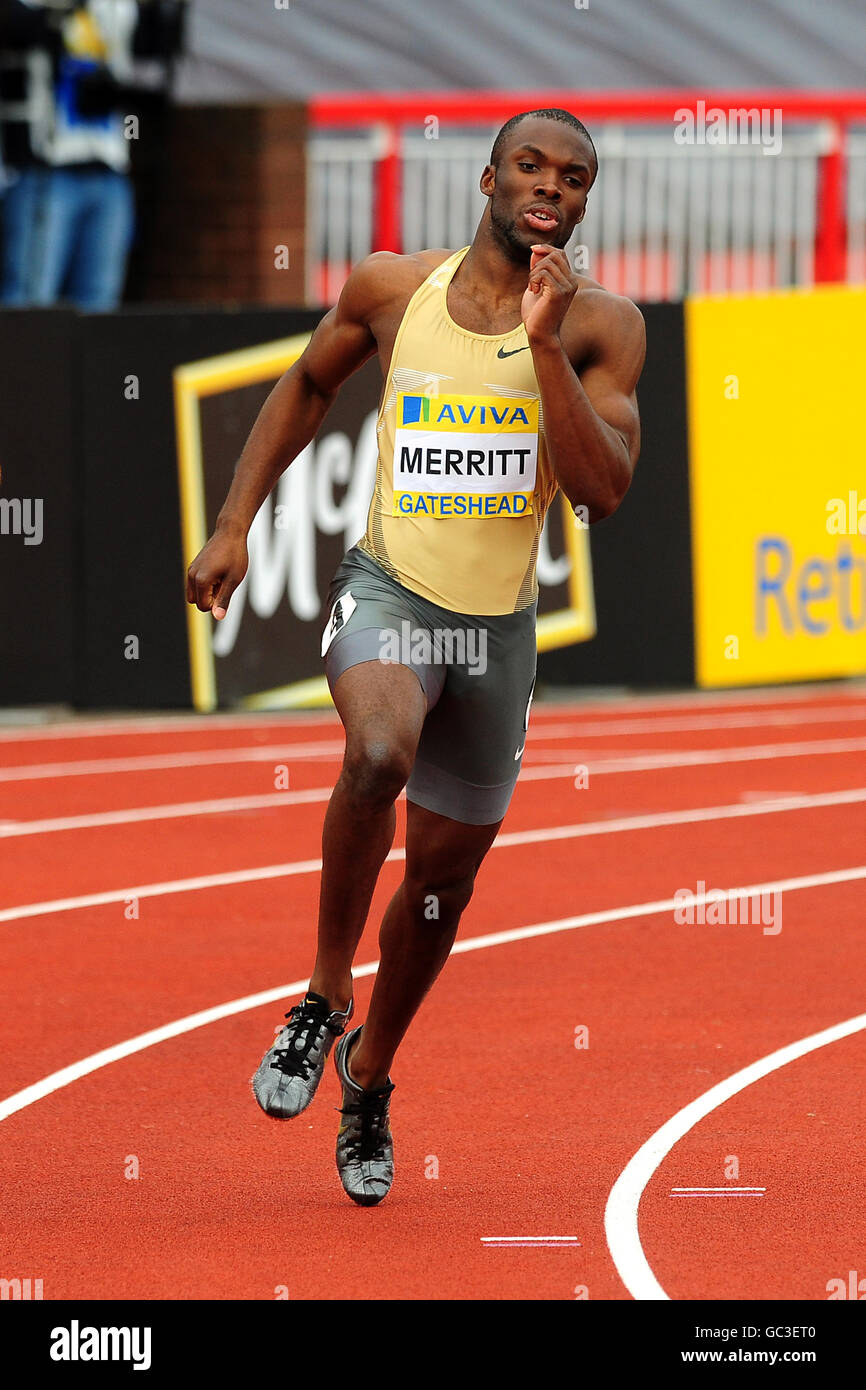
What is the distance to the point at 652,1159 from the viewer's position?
5.60 meters

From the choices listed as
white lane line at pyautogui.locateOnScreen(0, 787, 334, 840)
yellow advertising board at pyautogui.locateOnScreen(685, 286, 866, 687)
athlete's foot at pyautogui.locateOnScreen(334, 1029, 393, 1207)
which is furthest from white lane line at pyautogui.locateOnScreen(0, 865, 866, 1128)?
yellow advertising board at pyautogui.locateOnScreen(685, 286, 866, 687)

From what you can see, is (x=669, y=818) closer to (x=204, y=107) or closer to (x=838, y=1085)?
(x=838, y=1085)

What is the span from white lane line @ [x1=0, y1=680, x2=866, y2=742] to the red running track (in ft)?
2.92

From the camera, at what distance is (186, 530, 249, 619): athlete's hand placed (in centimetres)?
507

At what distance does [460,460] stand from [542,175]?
607 millimetres

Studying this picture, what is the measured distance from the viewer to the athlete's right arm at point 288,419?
5.09 meters

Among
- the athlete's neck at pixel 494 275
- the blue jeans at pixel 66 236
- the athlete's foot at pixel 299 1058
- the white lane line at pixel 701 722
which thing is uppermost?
the blue jeans at pixel 66 236

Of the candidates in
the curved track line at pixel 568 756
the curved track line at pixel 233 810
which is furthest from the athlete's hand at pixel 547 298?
the curved track line at pixel 568 756

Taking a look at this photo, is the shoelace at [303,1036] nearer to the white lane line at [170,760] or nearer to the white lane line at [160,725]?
the white lane line at [170,760]

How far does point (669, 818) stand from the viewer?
10.9 meters

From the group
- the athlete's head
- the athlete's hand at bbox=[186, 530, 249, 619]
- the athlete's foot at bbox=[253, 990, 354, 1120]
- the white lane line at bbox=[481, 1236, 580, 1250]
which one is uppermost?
the athlete's head

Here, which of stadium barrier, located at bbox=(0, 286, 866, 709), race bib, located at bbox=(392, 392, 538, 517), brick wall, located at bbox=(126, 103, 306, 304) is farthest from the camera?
brick wall, located at bbox=(126, 103, 306, 304)

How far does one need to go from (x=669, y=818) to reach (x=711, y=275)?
664 centimetres

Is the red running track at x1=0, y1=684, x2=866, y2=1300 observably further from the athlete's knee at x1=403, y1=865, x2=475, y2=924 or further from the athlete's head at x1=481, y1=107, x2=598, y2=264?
the athlete's head at x1=481, y1=107, x2=598, y2=264
